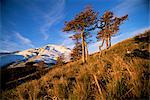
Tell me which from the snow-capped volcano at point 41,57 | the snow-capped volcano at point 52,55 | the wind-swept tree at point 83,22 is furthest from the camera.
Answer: the snow-capped volcano at point 52,55

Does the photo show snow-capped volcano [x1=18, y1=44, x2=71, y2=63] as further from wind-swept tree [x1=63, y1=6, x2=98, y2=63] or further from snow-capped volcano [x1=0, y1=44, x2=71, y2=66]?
wind-swept tree [x1=63, y1=6, x2=98, y2=63]

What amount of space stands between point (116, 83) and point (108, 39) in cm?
2515

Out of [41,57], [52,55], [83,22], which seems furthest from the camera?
[52,55]

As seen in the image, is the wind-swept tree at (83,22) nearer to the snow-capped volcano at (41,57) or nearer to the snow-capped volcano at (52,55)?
the snow-capped volcano at (41,57)

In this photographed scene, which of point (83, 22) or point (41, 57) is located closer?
point (83, 22)

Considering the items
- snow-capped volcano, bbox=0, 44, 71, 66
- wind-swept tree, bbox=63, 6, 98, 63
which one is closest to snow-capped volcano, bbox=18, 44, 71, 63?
snow-capped volcano, bbox=0, 44, 71, 66

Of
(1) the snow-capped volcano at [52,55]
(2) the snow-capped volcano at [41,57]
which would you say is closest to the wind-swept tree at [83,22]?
(2) the snow-capped volcano at [41,57]

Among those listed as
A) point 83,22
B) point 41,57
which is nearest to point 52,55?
point 41,57

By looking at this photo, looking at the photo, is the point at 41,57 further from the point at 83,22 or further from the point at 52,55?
the point at 83,22

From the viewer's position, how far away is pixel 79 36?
20078 millimetres

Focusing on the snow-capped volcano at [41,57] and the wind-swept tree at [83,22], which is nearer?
the wind-swept tree at [83,22]

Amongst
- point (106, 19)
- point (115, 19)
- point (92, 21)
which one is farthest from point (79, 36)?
point (115, 19)

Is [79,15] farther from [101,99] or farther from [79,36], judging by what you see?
[101,99]

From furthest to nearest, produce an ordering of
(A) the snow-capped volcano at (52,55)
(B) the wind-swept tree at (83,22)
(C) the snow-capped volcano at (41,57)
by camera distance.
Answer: (A) the snow-capped volcano at (52,55)
(C) the snow-capped volcano at (41,57)
(B) the wind-swept tree at (83,22)
